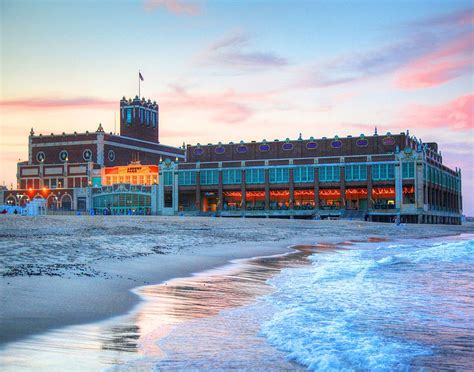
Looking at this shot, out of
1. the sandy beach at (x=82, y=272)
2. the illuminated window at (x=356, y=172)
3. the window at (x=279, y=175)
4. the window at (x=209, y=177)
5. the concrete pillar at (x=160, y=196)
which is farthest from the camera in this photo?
the concrete pillar at (x=160, y=196)

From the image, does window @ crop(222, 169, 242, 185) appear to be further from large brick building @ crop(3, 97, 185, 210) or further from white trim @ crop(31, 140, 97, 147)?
white trim @ crop(31, 140, 97, 147)

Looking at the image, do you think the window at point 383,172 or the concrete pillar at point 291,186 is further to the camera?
the concrete pillar at point 291,186

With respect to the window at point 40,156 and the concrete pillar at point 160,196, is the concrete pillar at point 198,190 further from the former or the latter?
the window at point 40,156

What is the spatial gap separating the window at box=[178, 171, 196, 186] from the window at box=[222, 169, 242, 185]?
6.22 metres

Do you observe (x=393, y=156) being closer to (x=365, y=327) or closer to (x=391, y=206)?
(x=391, y=206)

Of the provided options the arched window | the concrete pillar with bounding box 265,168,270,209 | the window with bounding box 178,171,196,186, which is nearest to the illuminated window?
the concrete pillar with bounding box 265,168,270,209

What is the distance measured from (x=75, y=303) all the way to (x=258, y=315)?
3.41 metres

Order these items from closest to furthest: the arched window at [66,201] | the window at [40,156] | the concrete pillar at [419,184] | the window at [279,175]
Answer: the concrete pillar at [419,184] → the window at [279,175] → the arched window at [66,201] → the window at [40,156]

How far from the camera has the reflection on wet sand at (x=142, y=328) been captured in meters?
6.44

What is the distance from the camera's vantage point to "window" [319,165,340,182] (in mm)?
92875

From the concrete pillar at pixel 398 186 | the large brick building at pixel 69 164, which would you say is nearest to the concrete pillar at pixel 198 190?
the large brick building at pixel 69 164

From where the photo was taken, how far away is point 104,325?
837cm

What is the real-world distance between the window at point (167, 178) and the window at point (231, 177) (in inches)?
427

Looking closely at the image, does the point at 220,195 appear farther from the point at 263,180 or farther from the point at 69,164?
the point at 69,164
